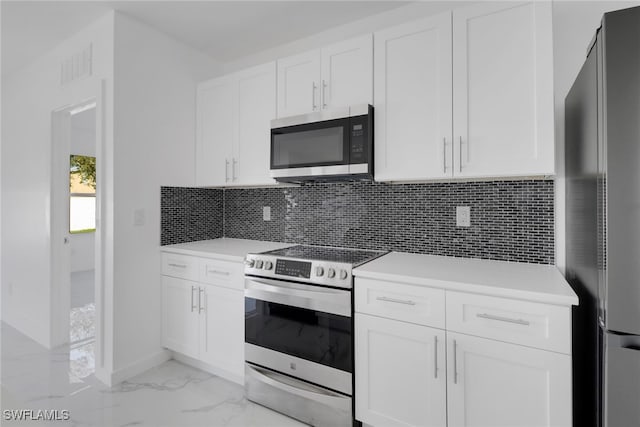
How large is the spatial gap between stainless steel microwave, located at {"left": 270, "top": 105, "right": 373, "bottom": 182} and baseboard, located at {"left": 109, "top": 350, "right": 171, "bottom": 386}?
169 centimetres

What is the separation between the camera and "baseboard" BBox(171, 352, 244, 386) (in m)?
2.42

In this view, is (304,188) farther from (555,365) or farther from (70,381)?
(70,381)

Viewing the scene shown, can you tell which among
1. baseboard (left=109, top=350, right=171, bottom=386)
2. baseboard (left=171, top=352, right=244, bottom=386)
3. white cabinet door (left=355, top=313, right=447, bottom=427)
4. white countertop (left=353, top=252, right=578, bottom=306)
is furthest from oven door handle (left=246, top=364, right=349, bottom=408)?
baseboard (left=109, top=350, right=171, bottom=386)

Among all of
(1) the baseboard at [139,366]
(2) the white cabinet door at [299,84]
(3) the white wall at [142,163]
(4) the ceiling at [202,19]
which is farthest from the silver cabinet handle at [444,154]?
(1) the baseboard at [139,366]

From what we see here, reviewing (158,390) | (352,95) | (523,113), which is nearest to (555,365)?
(523,113)

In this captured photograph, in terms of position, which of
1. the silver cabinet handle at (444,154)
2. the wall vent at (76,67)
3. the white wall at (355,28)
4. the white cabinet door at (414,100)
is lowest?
the silver cabinet handle at (444,154)

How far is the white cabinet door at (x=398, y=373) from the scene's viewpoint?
1602mm

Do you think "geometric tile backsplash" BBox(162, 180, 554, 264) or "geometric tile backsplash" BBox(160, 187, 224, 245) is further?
"geometric tile backsplash" BBox(160, 187, 224, 245)

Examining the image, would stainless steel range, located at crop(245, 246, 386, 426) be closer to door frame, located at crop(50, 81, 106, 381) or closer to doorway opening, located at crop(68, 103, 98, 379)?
door frame, located at crop(50, 81, 106, 381)

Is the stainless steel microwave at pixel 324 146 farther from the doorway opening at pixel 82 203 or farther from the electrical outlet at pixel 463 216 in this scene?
the doorway opening at pixel 82 203

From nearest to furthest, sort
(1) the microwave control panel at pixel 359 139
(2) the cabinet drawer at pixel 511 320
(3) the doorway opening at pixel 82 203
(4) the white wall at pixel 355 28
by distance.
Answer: (2) the cabinet drawer at pixel 511 320 < (1) the microwave control panel at pixel 359 139 < (4) the white wall at pixel 355 28 < (3) the doorway opening at pixel 82 203

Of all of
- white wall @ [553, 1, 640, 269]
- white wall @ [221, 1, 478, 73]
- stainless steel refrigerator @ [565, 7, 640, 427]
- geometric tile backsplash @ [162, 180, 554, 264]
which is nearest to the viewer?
stainless steel refrigerator @ [565, 7, 640, 427]

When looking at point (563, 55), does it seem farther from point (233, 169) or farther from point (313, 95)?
point (233, 169)

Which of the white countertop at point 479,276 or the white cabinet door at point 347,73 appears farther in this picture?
the white cabinet door at point 347,73
